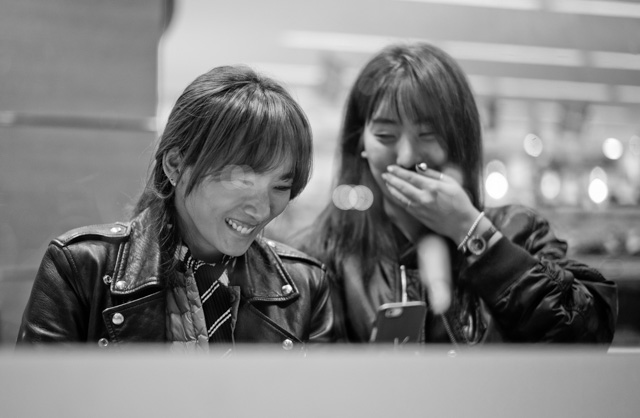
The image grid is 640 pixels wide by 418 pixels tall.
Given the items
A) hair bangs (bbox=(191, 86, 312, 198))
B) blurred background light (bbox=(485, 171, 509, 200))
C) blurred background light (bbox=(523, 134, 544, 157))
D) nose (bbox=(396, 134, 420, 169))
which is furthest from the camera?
blurred background light (bbox=(523, 134, 544, 157))

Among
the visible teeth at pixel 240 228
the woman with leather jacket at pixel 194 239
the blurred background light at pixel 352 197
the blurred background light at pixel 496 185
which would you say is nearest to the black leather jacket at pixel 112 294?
the woman with leather jacket at pixel 194 239

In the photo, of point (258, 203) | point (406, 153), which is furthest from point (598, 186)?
point (258, 203)

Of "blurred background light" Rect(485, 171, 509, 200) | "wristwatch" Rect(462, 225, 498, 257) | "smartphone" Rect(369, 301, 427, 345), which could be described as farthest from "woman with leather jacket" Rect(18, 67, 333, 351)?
"blurred background light" Rect(485, 171, 509, 200)

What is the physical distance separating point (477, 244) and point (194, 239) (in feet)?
1.71

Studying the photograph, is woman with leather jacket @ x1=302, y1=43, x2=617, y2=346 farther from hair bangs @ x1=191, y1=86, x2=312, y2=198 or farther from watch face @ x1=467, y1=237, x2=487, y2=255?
hair bangs @ x1=191, y1=86, x2=312, y2=198

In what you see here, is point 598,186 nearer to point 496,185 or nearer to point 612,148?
point 612,148

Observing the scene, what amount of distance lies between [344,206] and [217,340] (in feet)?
1.27

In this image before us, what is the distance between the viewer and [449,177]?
3.94 ft

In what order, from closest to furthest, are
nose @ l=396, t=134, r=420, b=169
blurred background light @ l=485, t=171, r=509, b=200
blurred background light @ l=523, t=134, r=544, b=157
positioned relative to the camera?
nose @ l=396, t=134, r=420, b=169
blurred background light @ l=485, t=171, r=509, b=200
blurred background light @ l=523, t=134, r=544, b=157

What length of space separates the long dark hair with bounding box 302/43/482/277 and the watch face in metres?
0.08

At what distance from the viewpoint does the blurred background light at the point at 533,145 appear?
1.46 meters

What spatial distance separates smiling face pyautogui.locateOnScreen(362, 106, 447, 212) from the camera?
45.1 inches

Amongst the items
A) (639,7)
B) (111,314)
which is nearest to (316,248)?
(111,314)

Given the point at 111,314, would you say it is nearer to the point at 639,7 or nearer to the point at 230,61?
the point at 230,61
